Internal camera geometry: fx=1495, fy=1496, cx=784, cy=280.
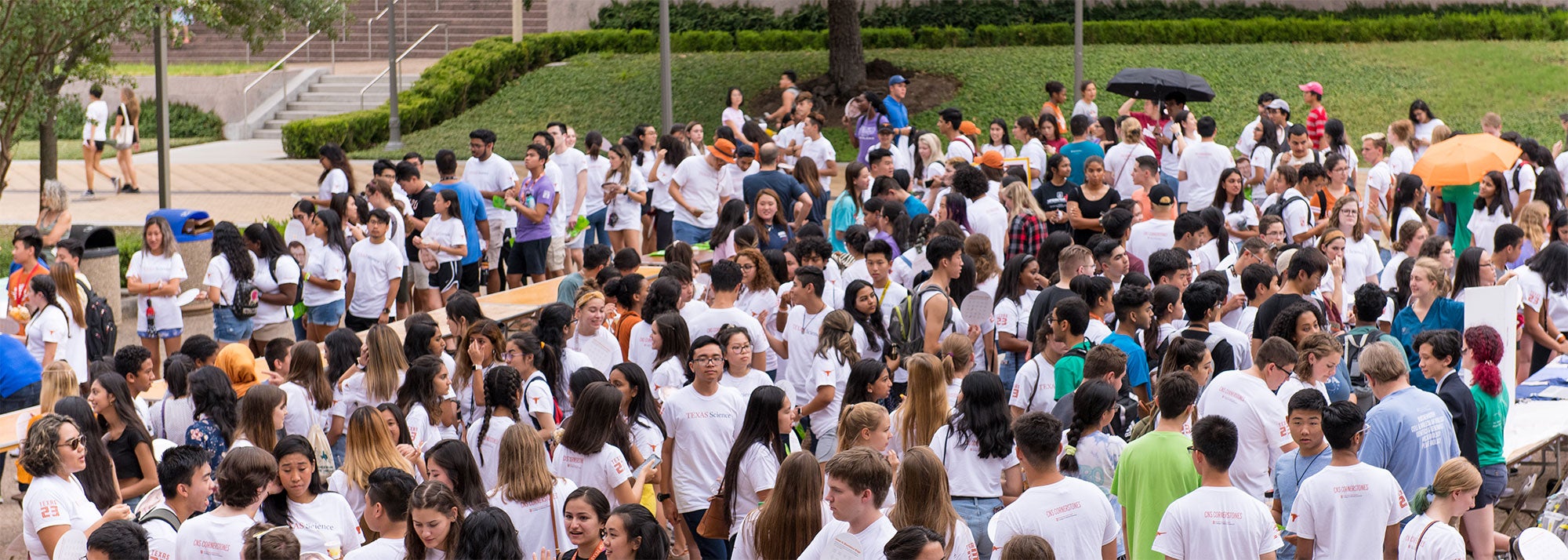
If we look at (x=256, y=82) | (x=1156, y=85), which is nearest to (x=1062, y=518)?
(x=1156, y=85)

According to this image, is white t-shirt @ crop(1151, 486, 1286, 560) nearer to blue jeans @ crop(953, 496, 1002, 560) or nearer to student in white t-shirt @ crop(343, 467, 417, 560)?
blue jeans @ crop(953, 496, 1002, 560)

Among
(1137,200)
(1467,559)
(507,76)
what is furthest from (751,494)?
(507,76)

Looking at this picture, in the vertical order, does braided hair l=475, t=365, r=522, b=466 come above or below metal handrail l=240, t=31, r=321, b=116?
below

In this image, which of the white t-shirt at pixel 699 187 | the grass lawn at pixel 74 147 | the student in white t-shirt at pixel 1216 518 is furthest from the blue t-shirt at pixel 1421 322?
the grass lawn at pixel 74 147

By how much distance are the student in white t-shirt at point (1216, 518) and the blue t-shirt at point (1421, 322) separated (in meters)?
3.67

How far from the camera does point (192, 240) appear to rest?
556 inches

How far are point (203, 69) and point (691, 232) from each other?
82.7 feet

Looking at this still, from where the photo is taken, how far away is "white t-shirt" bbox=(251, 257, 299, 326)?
11430 millimetres

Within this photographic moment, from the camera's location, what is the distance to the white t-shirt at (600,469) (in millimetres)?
6770

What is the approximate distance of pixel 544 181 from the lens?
45.6ft

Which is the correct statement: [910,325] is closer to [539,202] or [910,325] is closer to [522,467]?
[522,467]

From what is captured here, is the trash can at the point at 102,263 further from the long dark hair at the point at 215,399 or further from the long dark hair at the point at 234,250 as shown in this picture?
the long dark hair at the point at 215,399

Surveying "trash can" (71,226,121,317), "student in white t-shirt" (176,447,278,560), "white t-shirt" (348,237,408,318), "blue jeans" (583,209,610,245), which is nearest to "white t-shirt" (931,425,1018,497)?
"student in white t-shirt" (176,447,278,560)

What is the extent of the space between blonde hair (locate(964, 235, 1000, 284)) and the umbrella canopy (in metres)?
5.30
